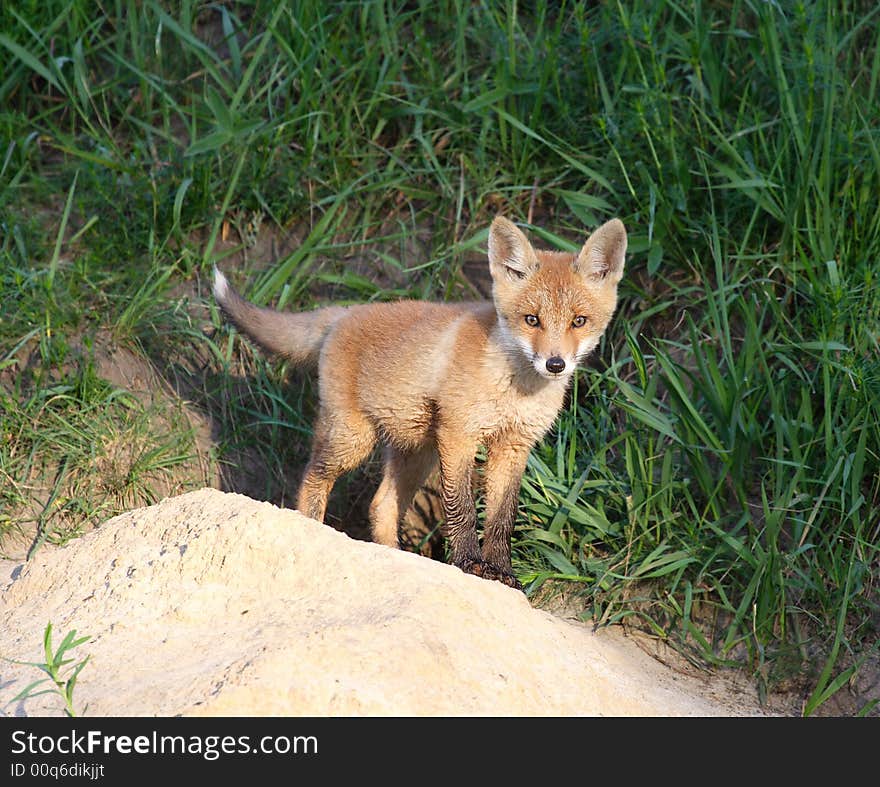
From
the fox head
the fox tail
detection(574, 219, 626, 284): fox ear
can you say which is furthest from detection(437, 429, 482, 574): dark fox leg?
the fox tail

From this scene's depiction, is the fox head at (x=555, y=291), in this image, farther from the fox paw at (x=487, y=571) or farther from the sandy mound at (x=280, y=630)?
the sandy mound at (x=280, y=630)

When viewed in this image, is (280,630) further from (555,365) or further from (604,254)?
(604,254)

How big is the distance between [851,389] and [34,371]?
385 centimetres

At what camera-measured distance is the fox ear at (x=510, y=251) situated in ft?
14.6

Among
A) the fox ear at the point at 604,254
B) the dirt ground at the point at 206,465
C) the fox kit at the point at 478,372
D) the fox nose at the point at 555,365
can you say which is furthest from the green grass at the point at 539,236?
the fox nose at the point at 555,365

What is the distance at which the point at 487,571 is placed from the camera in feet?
14.8

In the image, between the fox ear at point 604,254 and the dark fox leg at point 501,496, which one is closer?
the fox ear at point 604,254

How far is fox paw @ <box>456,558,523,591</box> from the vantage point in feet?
14.8

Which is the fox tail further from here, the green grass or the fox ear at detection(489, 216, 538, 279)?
the fox ear at detection(489, 216, 538, 279)

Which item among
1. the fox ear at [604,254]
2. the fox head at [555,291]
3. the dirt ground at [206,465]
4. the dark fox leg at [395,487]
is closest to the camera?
the fox head at [555,291]

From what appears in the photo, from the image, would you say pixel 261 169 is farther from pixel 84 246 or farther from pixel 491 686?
pixel 491 686

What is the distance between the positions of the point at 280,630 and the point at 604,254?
2.18m

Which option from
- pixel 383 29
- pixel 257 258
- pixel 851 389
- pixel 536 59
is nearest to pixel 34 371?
pixel 257 258

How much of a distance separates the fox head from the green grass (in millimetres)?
680
